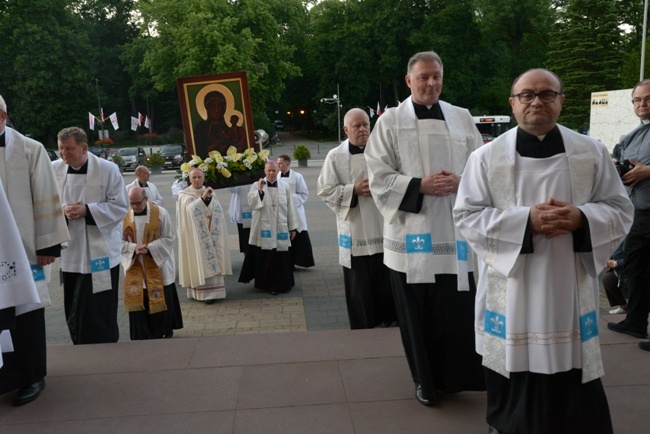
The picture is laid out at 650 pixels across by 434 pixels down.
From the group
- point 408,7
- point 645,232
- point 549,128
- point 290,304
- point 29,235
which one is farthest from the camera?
point 408,7

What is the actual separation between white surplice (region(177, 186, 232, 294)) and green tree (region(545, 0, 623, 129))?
110 feet

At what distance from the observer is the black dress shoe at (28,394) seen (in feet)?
14.0

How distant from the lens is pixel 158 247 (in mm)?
6852

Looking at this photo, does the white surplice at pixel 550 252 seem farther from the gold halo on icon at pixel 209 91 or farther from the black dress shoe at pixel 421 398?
the gold halo on icon at pixel 209 91

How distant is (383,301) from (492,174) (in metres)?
2.76

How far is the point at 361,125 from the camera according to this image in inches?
230

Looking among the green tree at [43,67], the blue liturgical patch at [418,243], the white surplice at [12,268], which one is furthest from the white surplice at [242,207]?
the green tree at [43,67]

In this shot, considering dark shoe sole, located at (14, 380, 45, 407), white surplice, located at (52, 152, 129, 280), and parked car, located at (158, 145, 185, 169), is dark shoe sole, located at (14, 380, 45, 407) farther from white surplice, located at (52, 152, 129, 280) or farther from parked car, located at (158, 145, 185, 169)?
parked car, located at (158, 145, 185, 169)

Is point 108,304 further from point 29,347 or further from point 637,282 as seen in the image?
point 637,282

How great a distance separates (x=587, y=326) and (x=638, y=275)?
2.29 m

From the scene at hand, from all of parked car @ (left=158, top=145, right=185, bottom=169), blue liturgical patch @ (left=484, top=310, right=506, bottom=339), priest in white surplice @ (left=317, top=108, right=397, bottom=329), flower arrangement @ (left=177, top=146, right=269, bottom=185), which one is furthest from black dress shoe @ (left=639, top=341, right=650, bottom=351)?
parked car @ (left=158, top=145, right=185, bottom=169)

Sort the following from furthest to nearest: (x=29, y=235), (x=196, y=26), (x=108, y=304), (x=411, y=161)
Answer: (x=196, y=26) < (x=108, y=304) < (x=29, y=235) < (x=411, y=161)

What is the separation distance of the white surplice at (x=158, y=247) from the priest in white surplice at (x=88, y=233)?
100 centimetres

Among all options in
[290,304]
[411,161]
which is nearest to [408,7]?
[290,304]
